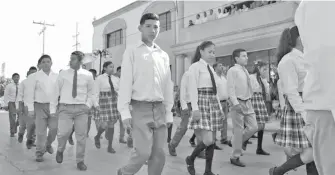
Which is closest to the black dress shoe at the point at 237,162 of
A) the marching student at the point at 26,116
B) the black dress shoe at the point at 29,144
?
the marching student at the point at 26,116

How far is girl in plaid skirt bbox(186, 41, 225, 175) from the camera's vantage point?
4051 mm

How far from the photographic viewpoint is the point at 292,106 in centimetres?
322

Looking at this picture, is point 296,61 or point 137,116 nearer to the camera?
point 137,116

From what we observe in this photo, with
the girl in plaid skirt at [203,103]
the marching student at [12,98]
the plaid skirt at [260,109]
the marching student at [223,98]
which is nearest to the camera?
the girl in plaid skirt at [203,103]

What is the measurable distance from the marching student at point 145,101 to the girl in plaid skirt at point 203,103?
1022mm

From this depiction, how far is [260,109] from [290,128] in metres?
2.39

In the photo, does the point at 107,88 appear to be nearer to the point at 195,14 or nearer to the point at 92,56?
the point at 195,14

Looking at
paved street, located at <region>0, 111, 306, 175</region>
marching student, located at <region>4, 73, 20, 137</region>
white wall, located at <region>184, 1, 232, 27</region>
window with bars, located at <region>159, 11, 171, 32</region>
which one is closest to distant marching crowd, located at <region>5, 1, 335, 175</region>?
paved street, located at <region>0, 111, 306, 175</region>

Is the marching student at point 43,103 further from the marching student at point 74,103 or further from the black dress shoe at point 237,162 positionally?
the black dress shoe at point 237,162

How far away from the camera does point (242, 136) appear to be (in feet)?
15.7

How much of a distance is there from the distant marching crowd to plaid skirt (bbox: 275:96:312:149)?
10 millimetres

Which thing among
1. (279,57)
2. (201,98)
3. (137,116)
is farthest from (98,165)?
(279,57)

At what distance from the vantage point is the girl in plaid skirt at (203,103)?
405cm

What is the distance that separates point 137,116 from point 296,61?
1.72 meters
